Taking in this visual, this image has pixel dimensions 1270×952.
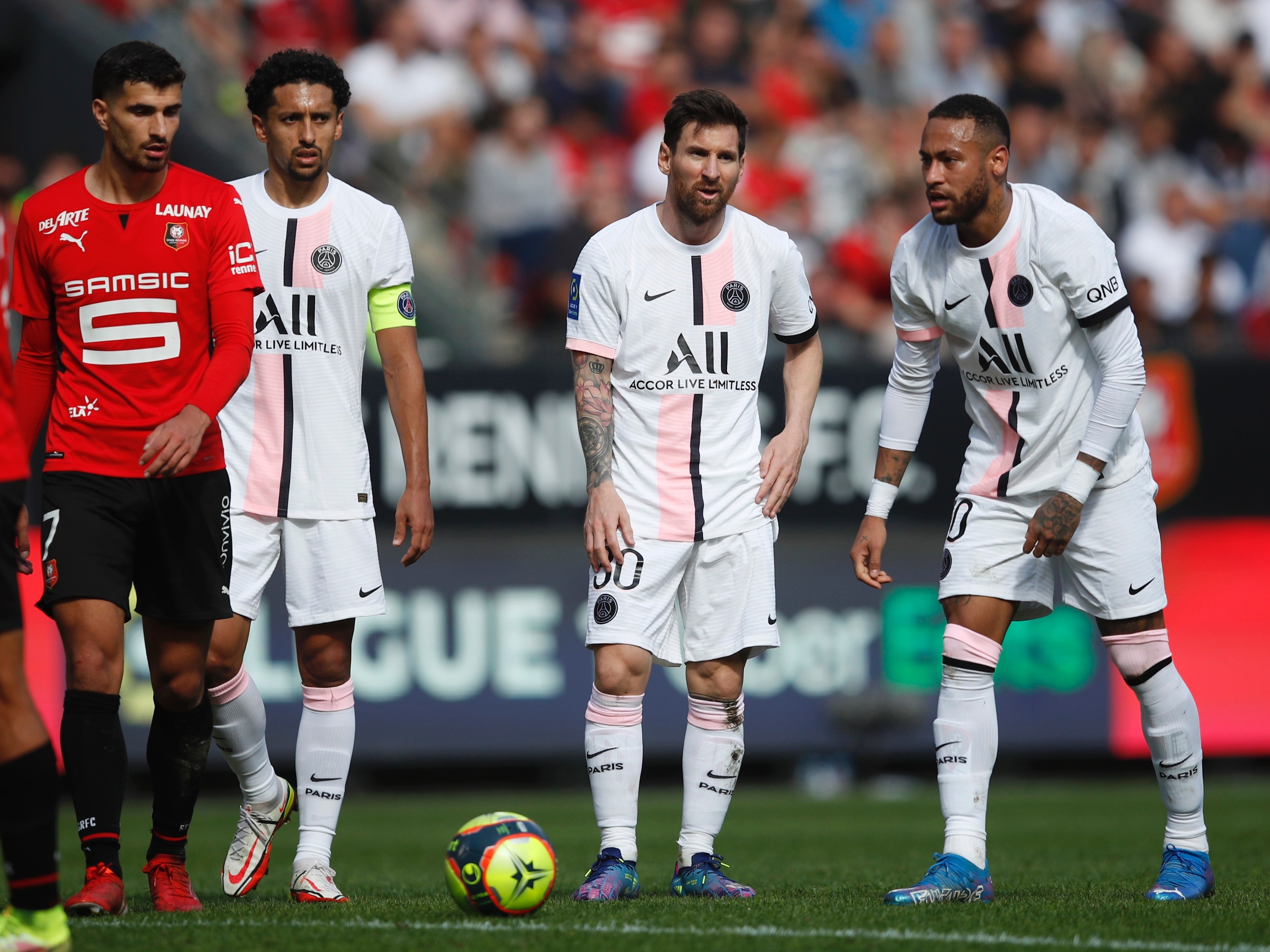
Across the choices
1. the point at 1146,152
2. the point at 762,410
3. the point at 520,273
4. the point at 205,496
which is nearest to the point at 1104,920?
the point at 205,496

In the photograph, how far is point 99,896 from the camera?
5.12m

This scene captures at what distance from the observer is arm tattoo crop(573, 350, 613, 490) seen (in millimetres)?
5832

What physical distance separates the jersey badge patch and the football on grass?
6.86 ft

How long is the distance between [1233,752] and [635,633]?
7.34 m

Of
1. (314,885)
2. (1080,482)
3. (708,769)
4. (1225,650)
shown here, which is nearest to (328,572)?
(314,885)

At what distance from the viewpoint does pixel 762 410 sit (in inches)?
450

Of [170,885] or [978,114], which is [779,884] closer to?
[170,885]

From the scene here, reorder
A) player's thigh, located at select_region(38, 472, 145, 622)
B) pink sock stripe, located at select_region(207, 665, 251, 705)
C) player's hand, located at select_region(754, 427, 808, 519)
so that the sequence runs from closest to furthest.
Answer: player's thigh, located at select_region(38, 472, 145, 622) → player's hand, located at select_region(754, 427, 808, 519) → pink sock stripe, located at select_region(207, 665, 251, 705)

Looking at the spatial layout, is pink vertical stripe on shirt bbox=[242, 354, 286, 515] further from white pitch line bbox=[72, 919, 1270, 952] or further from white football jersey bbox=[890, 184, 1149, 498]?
white football jersey bbox=[890, 184, 1149, 498]

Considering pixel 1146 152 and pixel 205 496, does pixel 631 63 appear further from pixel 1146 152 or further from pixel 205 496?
pixel 205 496

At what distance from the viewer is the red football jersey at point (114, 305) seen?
5.28 meters

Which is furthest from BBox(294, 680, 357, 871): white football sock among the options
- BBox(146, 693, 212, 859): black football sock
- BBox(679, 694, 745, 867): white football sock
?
BBox(679, 694, 745, 867): white football sock

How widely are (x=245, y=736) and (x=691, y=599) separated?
1743mm

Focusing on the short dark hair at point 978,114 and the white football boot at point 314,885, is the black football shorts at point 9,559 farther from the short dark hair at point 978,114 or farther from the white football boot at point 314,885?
the short dark hair at point 978,114
